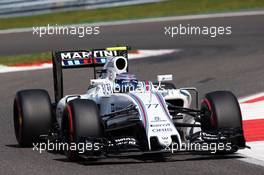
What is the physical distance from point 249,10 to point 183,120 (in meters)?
22.6

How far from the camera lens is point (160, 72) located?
73.6 ft

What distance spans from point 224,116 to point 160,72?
1023 cm

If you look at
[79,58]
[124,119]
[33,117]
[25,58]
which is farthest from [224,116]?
[25,58]

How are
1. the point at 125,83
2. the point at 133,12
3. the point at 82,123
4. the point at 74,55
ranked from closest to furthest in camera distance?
the point at 82,123 → the point at 125,83 → the point at 74,55 → the point at 133,12

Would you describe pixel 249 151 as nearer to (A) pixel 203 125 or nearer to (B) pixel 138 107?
(A) pixel 203 125

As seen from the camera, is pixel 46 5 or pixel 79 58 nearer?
pixel 79 58

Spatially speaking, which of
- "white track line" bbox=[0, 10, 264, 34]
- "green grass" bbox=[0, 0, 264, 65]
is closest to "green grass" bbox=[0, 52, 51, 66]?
"white track line" bbox=[0, 10, 264, 34]

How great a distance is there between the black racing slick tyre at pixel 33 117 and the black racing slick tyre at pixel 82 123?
1.35 metres

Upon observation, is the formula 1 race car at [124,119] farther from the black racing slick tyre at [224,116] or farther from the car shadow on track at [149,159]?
the car shadow on track at [149,159]

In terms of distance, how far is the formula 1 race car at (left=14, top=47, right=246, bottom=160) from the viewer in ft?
38.4

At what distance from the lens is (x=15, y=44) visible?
101 ft

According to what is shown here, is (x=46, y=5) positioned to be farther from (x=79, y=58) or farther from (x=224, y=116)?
(x=224, y=116)

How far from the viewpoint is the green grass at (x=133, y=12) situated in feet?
117

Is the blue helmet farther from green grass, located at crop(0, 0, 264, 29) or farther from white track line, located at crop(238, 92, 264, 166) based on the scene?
green grass, located at crop(0, 0, 264, 29)
